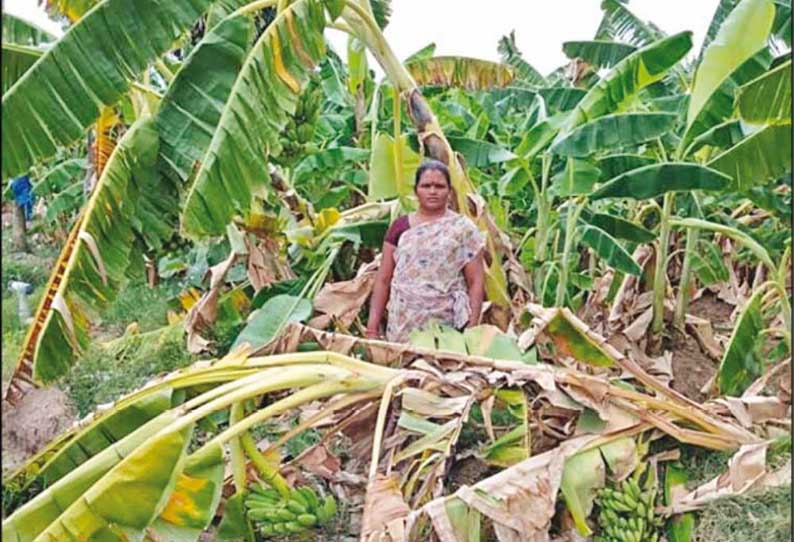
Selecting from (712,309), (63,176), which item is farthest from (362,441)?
(63,176)

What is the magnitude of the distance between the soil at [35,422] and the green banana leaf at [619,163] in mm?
2273

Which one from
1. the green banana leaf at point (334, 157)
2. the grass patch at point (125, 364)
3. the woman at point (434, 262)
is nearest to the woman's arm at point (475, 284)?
the woman at point (434, 262)

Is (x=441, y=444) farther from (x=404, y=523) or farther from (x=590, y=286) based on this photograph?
(x=590, y=286)

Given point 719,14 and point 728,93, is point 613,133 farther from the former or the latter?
point 719,14

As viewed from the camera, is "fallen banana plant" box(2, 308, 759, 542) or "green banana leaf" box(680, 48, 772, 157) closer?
"fallen banana plant" box(2, 308, 759, 542)

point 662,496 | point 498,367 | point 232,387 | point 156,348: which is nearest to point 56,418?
point 156,348

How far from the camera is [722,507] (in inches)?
73.8

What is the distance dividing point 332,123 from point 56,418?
7.48 ft

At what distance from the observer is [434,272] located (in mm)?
2469

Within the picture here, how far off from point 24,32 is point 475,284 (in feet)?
5.44

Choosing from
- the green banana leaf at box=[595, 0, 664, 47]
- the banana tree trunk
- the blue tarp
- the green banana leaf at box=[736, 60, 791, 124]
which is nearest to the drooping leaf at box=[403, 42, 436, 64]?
the green banana leaf at box=[595, 0, 664, 47]

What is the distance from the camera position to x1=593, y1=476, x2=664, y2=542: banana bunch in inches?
73.3

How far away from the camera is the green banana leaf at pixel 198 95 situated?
6.52 feet

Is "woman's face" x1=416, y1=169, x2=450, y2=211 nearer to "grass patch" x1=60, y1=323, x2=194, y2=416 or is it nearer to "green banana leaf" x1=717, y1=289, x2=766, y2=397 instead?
"green banana leaf" x1=717, y1=289, x2=766, y2=397
